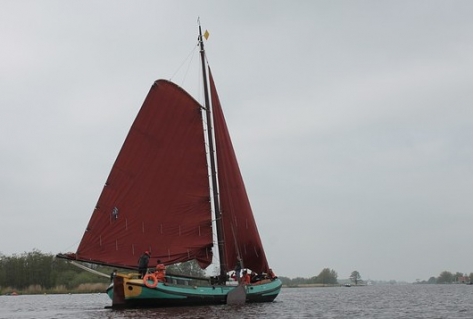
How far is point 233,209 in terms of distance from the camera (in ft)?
121

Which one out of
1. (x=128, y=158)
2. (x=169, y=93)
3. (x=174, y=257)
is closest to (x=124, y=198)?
(x=128, y=158)

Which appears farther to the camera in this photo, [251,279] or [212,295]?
[251,279]

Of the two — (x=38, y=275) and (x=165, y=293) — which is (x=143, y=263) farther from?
(x=38, y=275)

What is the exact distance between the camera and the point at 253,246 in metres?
37.3

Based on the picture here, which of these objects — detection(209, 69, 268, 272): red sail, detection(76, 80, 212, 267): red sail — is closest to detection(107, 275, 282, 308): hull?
detection(76, 80, 212, 267): red sail

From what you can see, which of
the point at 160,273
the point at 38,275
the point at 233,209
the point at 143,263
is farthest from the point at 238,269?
the point at 38,275

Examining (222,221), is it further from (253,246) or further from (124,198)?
(124,198)

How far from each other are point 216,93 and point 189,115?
→ 2834 mm

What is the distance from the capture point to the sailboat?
3381cm

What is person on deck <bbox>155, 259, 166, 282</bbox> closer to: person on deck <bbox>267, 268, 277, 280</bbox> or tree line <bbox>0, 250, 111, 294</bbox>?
person on deck <bbox>267, 268, 277, 280</bbox>

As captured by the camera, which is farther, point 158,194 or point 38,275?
point 38,275

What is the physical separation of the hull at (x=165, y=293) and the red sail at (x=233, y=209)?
11.4 ft

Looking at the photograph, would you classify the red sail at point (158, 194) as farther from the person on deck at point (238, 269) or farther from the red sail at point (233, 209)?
the person on deck at point (238, 269)

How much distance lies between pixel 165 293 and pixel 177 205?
19.4 feet
